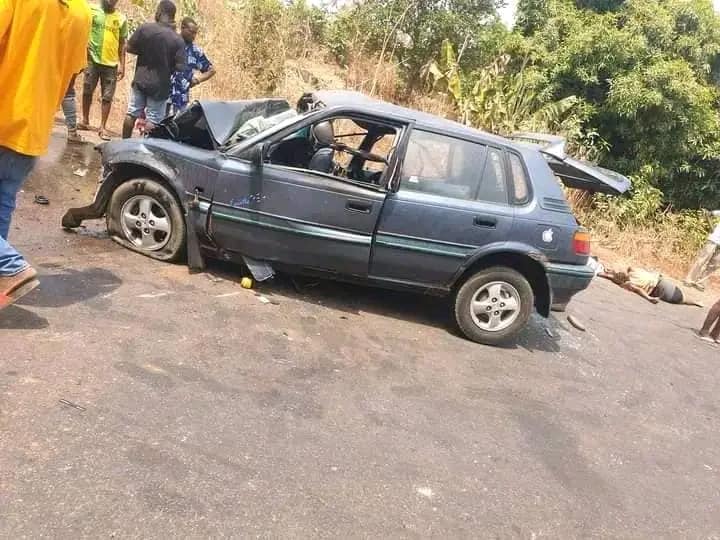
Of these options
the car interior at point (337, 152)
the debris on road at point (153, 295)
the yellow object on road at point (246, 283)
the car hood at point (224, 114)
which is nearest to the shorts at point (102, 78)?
the car hood at point (224, 114)

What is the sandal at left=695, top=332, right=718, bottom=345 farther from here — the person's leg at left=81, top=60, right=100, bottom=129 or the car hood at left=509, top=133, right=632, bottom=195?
the person's leg at left=81, top=60, right=100, bottom=129

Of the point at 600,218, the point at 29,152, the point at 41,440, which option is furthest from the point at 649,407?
the point at 600,218

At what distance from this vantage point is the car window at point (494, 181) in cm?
528

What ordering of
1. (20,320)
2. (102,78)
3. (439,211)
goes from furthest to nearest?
(102,78) → (439,211) → (20,320)

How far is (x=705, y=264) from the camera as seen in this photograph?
36.9 ft

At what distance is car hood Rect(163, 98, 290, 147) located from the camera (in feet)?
17.3

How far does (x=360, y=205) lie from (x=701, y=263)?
334 inches

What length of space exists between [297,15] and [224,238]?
10.9 m

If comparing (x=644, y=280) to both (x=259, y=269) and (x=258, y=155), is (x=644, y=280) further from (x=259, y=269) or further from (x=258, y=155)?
(x=258, y=155)

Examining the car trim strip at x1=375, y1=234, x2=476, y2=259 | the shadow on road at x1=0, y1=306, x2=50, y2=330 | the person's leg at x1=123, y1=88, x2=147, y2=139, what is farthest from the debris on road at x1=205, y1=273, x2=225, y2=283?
the person's leg at x1=123, y1=88, x2=147, y2=139

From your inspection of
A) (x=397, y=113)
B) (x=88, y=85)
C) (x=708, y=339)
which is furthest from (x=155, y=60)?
(x=708, y=339)

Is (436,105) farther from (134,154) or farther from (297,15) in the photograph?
(134,154)

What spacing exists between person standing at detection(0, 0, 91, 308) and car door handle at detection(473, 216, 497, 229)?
118 inches

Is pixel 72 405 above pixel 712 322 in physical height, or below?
below
